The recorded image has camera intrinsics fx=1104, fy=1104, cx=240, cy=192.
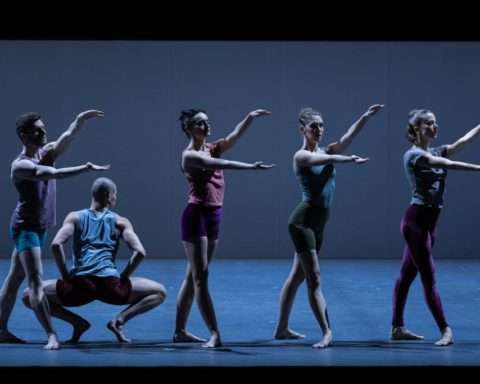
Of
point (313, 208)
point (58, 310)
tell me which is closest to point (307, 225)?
point (313, 208)

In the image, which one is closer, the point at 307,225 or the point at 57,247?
the point at 57,247

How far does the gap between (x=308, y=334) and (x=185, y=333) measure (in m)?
0.75

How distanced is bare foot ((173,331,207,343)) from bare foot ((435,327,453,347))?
4.25 feet

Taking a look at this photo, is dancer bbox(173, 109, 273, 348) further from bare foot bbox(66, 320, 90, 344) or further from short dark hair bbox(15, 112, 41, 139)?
short dark hair bbox(15, 112, 41, 139)

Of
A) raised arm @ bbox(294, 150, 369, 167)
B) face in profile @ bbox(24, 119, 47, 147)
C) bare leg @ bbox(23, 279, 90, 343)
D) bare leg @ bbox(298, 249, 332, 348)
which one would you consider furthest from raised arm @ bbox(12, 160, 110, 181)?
bare leg @ bbox(298, 249, 332, 348)

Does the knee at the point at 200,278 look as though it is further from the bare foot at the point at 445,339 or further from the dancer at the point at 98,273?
the bare foot at the point at 445,339

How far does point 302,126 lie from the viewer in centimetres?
608

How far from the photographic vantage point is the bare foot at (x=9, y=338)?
6035 mm

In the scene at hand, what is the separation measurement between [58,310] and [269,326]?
1.37 metres

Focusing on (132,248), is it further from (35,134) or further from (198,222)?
(35,134)

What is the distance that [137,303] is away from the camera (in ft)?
20.0
